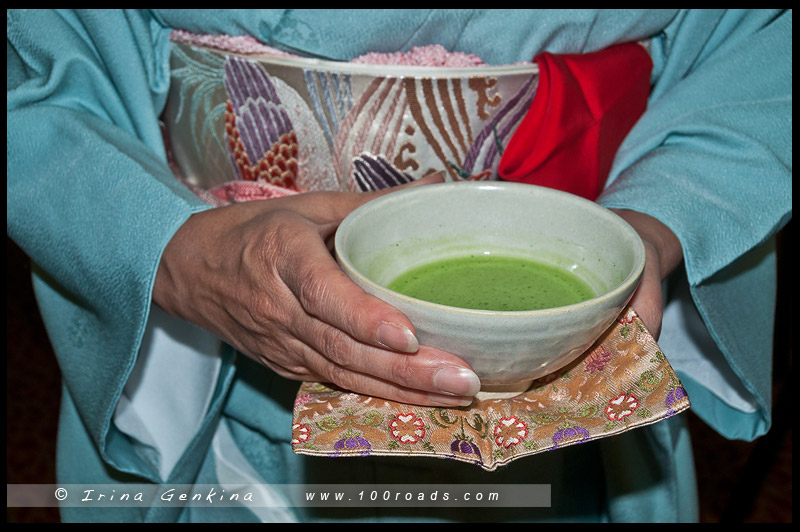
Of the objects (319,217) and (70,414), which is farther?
(70,414)

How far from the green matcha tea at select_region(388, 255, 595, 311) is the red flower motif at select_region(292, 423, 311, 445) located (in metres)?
0.13

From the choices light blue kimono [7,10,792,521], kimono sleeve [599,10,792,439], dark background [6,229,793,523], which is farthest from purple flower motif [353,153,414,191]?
dark background [6,229,793,523]

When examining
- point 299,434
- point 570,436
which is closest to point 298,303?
point 299,434

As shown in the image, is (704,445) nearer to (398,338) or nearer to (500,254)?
(500,254)

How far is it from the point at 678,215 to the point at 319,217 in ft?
1.12

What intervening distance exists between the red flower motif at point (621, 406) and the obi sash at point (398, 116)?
314 mm

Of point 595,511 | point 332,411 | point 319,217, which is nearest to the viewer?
point 332,411

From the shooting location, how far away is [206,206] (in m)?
0.73

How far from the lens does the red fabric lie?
75 centimetres

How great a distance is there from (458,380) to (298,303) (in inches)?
6.1

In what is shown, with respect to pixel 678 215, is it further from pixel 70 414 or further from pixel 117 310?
pixel 70 414

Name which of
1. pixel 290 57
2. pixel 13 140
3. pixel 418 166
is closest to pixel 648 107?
pixel 418 166

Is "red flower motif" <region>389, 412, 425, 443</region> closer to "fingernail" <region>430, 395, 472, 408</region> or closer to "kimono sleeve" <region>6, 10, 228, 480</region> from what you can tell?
"fingernail" <region>430, 395, 472, 408</region>

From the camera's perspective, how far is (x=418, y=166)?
0.78 metres
